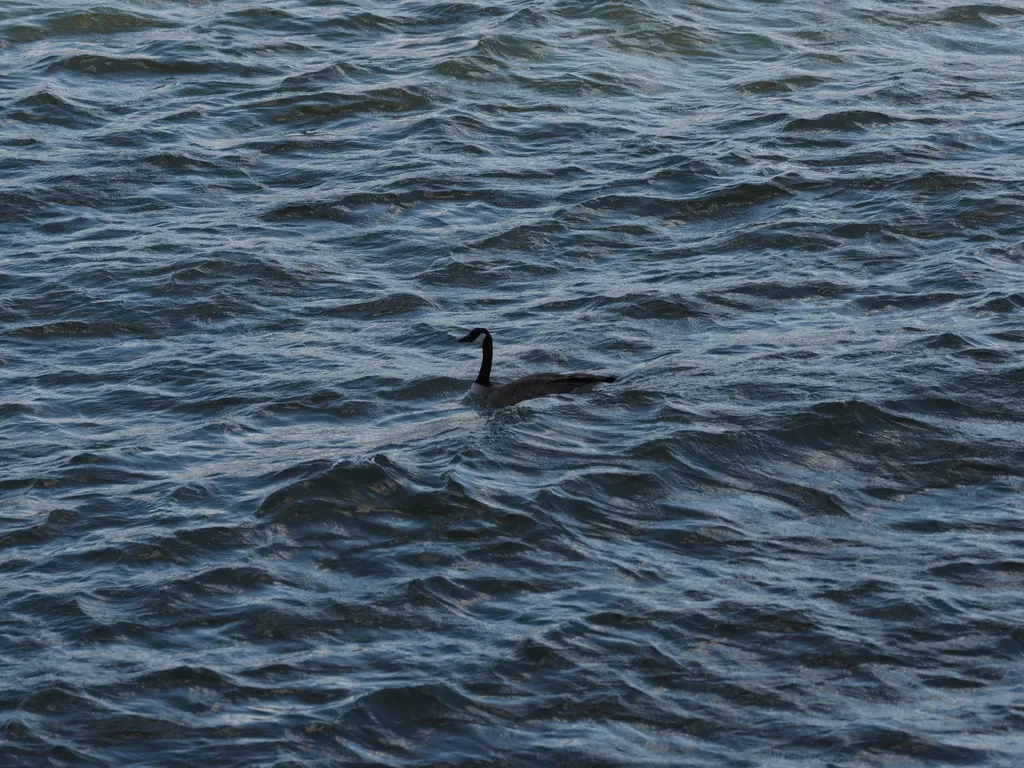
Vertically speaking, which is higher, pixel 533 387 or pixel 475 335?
pixel 475 335

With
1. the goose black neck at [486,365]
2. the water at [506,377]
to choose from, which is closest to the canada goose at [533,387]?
the goose black neck at [486,365]

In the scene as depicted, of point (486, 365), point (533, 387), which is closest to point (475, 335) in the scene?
point (486, 365)

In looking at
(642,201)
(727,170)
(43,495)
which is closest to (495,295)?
(642,201)

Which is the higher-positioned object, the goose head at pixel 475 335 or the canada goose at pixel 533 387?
the goose head at pixel 475 335

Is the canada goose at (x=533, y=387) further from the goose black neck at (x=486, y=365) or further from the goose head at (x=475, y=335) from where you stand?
the goose head at (x=475, y=335)

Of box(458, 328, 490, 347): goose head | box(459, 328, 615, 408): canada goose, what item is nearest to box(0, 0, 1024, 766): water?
box(459, 328, 615, 408): canada goose

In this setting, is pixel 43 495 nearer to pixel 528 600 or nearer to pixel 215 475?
pixel 215 475

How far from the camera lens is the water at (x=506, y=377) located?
35.0 ft

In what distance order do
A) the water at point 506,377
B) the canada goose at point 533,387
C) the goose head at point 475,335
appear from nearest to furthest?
the water at point 506,377, the canada goose at point 533,387, the goose head at point 475,335

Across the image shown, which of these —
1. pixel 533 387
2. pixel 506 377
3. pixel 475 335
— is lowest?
pixel 506 377

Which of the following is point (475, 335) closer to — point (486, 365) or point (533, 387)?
point (486, 365)

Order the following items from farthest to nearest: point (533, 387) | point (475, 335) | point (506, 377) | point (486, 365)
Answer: point (506, 377) < point (475, 335) < point (486, 365) < point (533, 387)

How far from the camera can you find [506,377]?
16.0 meters

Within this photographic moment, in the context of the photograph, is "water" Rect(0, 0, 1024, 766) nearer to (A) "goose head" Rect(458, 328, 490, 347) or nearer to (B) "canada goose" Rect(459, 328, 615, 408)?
(B) "canada goose" Rect(459, 328, 615, 408)
